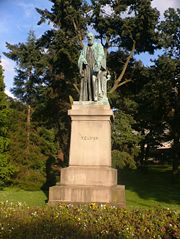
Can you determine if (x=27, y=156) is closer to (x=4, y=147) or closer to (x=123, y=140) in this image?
(x=4, y=147)

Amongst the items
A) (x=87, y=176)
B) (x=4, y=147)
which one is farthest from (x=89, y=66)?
(x=4, y=147)

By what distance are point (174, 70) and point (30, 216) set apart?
2468 cm

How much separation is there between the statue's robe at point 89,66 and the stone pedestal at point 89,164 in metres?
0.52

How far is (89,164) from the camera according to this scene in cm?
1198

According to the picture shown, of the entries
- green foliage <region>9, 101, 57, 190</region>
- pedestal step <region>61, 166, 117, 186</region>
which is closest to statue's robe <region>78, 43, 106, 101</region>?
pedestal step <region>61, 166, 117, 186</region>

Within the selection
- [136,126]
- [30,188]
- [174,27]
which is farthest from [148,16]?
[30,188]

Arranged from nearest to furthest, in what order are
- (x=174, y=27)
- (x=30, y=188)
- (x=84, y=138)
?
(x=84, y=138) < (x=30, y=188) < (x=174, y=27)

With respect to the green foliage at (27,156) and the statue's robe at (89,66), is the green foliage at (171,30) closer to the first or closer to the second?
the green foliage at (27,156)

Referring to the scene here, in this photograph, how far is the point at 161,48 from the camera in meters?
30.2

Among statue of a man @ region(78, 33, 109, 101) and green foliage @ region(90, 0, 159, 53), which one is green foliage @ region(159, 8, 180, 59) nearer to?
green foliage @ region(90, 0, 159, 53)

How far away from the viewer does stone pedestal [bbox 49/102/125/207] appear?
36.4 ft

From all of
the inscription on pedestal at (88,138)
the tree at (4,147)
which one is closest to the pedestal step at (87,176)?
the inscription on pedestal at (88,138)

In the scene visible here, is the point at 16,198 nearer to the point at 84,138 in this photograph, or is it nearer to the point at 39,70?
the point at 84,138

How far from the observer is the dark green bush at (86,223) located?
20.0 feet
